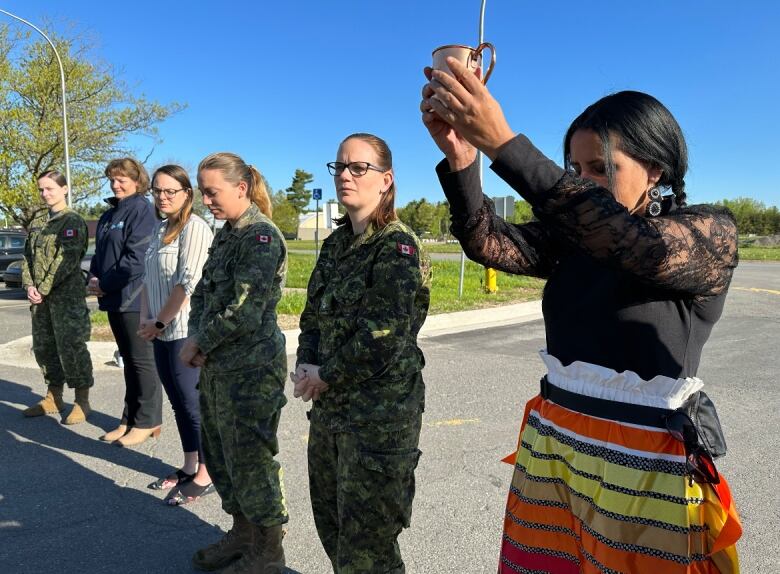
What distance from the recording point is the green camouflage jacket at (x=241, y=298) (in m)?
2.69

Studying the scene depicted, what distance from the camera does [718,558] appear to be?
1302mm

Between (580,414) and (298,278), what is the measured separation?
48.5 feet

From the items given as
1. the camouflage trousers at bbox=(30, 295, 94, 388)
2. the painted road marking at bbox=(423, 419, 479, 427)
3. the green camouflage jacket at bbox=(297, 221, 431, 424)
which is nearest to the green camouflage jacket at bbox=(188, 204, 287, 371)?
the green camouflage jacket at bbox=(297, 221, 431, 424)

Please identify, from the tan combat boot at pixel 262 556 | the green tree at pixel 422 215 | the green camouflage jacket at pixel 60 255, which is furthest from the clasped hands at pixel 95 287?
the green tree at pixel 422 215

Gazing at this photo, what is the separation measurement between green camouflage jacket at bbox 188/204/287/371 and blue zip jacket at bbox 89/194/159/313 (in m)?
1.90

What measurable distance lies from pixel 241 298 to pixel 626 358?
1823 mm

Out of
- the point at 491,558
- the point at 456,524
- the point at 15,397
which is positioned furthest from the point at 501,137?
the point at 15,397

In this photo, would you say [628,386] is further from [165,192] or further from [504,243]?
[165,192]

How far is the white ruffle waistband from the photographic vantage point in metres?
1.36

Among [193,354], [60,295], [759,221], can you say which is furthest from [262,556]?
[759,221]

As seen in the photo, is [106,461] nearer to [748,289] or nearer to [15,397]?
[15,397]

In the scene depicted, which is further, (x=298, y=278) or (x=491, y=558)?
(x=298, y=278)

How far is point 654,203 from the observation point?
4.47 ft

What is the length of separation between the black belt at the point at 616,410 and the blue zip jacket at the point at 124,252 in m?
3.92
